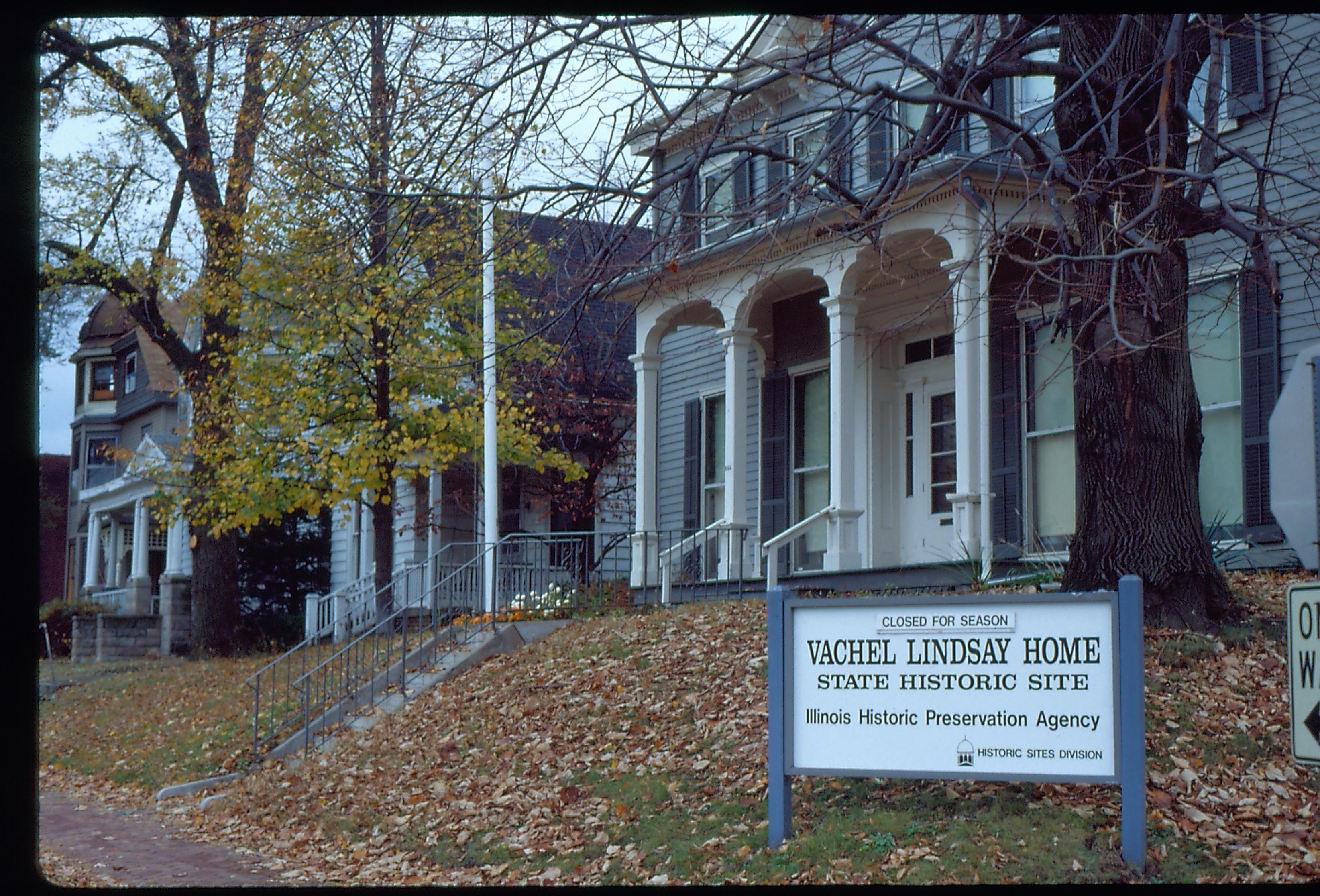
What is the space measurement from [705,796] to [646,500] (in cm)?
874

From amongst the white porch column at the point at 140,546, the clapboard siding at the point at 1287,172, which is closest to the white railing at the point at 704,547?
the clapboard siding at the point at 1287,172

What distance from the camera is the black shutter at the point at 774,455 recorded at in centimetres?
1834

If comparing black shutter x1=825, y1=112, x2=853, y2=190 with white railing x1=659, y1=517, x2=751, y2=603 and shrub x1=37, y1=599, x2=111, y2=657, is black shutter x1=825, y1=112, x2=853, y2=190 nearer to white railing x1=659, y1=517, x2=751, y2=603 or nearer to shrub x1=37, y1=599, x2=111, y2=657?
white railing x1=659, y1=517, x2=751, y2=603

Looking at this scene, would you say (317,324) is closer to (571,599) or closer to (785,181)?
(571,599)

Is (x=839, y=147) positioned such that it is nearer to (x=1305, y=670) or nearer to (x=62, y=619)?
(x=1305, y=670)

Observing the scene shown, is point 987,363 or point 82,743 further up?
point 987,363

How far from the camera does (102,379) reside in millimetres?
45531

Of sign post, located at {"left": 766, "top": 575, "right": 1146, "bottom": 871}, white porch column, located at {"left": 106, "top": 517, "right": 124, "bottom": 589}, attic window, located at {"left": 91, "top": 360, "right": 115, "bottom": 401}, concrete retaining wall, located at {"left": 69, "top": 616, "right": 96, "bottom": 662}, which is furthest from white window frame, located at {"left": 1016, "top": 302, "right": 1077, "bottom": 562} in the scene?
attic window, located at {"left": 91, "top": 360, "right": 115, "bottom": 401}

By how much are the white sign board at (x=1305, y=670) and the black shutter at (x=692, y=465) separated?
51.6ft

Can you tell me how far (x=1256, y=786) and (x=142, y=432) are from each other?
37261 mm

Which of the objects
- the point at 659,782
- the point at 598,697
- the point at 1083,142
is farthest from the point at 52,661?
the point at 1083,142

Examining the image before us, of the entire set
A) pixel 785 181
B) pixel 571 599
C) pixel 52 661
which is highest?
pixel 785 181

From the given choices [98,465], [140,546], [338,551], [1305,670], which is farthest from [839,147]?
[98,465]

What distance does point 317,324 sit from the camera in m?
18.7
